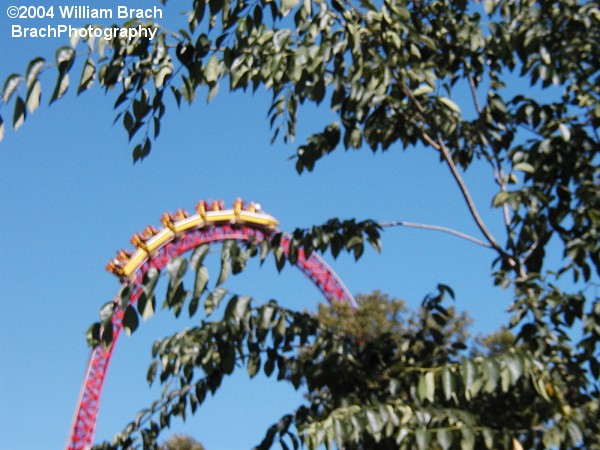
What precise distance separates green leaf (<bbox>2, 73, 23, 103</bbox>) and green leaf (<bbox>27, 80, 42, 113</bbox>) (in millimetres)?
51

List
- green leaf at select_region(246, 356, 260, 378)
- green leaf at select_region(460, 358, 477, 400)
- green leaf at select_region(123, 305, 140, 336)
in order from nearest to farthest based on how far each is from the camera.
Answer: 1. green leaf at select_region(123, 305, 140, 336)
2. green leaf at select_region(460, 358, 477, 400)
3. green leaf at select_region(246, 356, 260, 378)

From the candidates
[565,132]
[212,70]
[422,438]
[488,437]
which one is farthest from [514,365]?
[212,70]

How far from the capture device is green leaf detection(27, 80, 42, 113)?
7.14 feet

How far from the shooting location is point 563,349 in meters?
2.76

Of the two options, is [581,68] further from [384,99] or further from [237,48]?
[237,48]

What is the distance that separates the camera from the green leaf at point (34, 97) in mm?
2178

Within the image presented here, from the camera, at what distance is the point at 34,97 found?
2188 mm

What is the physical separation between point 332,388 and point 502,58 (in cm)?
159

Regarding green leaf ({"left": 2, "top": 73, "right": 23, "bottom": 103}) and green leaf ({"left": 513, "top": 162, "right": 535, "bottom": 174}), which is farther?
green leaf ({"left": 513, "top": 162, "right": 535, "bottom": 174})

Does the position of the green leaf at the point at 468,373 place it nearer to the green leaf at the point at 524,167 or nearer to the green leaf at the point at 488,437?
the green leaf at the point at 488,437

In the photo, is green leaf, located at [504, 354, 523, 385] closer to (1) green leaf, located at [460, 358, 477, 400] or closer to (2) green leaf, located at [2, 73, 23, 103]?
(1) green leaf, located at [460, 358, 477, 400]

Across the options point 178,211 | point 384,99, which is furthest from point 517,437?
point 178,211

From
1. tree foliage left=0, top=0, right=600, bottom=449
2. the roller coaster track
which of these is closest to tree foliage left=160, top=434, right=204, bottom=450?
the roller coaster track

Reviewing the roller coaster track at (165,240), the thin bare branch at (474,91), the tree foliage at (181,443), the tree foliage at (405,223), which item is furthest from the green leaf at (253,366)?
the roller coaster track at (165,240)
